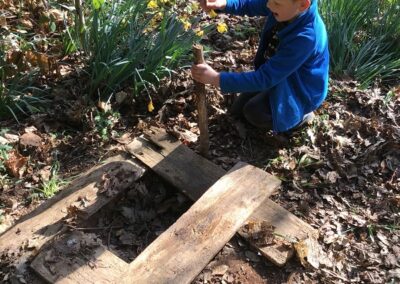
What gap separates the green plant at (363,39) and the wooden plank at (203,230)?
166cm

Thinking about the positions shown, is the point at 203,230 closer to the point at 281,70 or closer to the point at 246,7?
the point at 281,70

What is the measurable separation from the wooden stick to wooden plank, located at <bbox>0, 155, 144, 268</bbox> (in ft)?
1.46

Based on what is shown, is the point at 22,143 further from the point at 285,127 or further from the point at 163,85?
the point at 285,127

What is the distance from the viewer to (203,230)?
2.23 meters

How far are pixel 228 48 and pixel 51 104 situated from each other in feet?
5.21

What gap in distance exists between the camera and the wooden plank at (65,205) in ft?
7.36

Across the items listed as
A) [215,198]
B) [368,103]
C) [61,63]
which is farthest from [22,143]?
[368,103]

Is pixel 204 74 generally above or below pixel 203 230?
above

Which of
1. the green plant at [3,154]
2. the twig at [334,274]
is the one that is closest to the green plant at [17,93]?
the green plant at [3,154]

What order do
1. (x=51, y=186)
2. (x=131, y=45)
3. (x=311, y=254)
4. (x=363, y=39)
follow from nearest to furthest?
(x=311, y=254) → (x=51, y=186) → (x=131, y=45) → (x=363, y=39)

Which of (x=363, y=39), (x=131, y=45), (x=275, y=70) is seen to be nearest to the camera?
(x=275, y=70)

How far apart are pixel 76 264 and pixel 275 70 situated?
152 centimetres

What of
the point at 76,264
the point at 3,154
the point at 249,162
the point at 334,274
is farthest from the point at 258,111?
the point at 3,154

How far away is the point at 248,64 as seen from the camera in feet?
11.7
